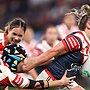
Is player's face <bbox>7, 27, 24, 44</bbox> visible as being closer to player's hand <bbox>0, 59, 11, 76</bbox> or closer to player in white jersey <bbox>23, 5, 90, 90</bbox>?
player in white jersey <bbox>23, 5, 90, 90</bbox>

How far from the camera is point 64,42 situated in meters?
6.02

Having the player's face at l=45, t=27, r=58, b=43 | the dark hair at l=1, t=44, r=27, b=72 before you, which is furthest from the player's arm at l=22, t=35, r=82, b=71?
the player's face at l=45, t=27, r=58, b=43

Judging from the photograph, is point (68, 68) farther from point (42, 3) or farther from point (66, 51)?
point (42, 3)

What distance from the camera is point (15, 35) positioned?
6457 millimetres

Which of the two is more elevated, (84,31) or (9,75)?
(84,31)

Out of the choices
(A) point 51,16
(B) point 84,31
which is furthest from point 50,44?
(A) point 51,16

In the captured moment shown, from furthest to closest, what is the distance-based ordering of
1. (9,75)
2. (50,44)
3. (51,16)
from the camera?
(51,16)
(50,44)
(9,75)

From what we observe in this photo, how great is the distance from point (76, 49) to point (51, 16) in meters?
12.5

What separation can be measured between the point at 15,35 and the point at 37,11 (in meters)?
12.8

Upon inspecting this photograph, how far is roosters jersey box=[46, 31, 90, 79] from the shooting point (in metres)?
6.02

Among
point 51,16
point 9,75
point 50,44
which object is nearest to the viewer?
point 9,75

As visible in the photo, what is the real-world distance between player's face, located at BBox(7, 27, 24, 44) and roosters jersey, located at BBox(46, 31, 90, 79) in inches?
19.8

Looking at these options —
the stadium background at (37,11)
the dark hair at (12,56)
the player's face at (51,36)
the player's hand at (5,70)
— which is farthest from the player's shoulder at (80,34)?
the stadium background at (37,11)

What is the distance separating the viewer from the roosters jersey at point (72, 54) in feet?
19.7
